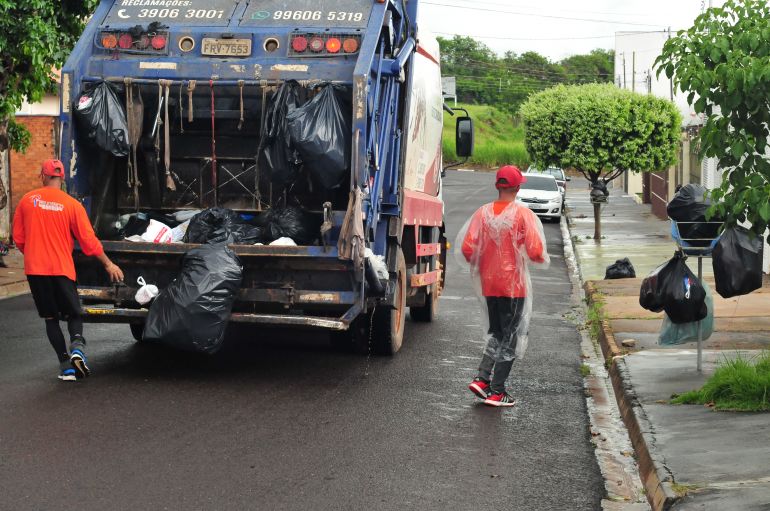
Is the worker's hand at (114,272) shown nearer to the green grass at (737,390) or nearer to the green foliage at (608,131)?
the green grass at (737,390)

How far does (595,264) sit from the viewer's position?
21250 millimetres

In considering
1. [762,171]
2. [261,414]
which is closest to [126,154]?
[261,414]

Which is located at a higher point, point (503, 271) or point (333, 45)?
point (333, 45)

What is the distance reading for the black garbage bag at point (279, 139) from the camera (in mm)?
9266

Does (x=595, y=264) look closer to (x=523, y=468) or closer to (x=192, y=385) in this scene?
(x=192, y=385)

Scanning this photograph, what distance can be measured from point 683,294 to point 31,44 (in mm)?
9868

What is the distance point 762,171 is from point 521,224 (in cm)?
172

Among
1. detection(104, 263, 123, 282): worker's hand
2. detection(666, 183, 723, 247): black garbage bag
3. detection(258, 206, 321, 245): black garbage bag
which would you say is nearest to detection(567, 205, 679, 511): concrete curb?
detection(666, 183, 723, 247): black garbage bag

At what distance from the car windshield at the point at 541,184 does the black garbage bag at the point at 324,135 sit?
27493 millimetres

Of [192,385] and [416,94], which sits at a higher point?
[416,94]

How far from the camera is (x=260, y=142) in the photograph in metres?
9.44

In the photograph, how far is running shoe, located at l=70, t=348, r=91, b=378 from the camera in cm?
894

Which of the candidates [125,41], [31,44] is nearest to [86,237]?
[125,41]

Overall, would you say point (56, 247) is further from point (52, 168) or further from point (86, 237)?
point (52, 168)
